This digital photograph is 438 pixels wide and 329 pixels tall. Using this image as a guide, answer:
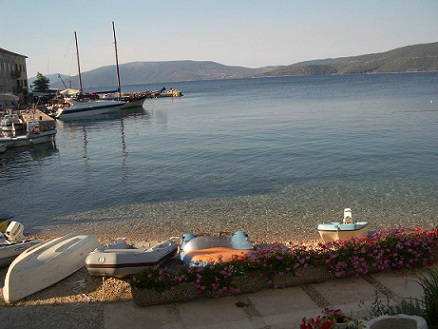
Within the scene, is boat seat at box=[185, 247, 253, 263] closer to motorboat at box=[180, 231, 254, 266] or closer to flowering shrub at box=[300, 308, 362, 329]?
motorboat at box=[180, 231, 254, 266]

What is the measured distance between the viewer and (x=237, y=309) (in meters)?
7.80

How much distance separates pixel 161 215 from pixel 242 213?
9.28 feet

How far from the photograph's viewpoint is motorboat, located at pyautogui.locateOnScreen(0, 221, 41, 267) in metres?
10.9

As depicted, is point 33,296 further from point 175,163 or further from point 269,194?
point 175,163

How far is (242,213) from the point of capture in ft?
51.0

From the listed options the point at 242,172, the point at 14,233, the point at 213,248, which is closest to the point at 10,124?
the point at 242,172

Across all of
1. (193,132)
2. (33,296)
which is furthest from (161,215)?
(193,132)

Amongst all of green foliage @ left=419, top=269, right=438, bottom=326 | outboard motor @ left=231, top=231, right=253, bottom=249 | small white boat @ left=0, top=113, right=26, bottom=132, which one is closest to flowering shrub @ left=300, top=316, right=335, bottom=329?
green foliage @ left=419, top=269, right=438, bottom=326

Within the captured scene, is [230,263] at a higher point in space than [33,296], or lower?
higher

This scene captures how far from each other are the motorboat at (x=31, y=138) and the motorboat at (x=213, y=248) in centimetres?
2700

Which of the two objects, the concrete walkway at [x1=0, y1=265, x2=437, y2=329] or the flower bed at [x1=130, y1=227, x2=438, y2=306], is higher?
the flower bed at [x1=130, y1=227, x2=438, y2=306]

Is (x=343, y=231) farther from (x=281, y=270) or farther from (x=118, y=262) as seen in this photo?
(x=118, y=262)

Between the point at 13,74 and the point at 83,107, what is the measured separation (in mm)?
13005

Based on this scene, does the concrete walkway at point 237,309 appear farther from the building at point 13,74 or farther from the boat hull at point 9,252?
the building at point 13,74
